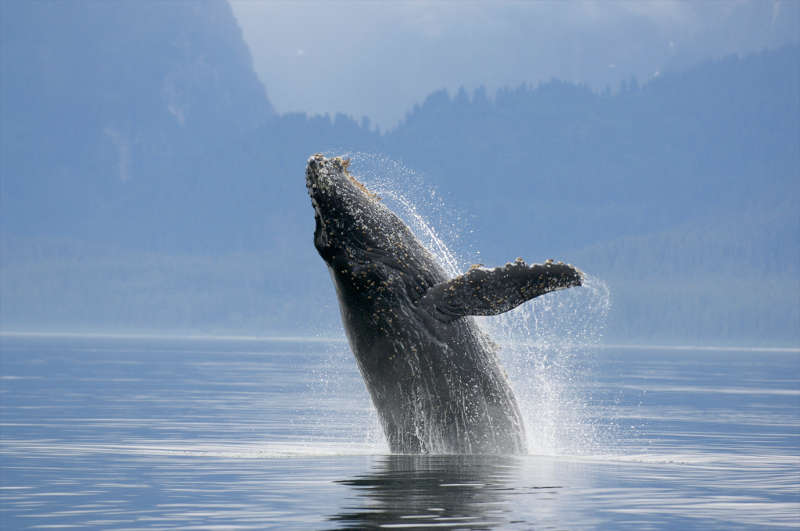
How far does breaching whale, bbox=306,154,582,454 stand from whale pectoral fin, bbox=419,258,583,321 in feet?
0.06

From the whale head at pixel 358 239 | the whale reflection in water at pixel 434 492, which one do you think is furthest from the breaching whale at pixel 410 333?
the whale reflection in water at pixel 434 492

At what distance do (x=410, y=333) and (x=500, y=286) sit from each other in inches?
52.0

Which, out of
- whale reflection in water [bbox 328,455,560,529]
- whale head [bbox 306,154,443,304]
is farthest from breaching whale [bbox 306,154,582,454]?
whale reflection in water [bbox 328,455,560,529]

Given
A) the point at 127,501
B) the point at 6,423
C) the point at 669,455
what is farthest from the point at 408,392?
the point at 6,423

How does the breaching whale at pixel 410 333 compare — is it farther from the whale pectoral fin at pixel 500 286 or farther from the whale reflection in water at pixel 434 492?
the whale reflection in water at pixel 434 492

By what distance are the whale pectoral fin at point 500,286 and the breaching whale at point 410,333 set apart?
2 cm

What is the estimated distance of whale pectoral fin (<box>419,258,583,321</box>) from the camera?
48.6 ft

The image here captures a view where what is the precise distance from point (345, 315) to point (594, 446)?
6.58m

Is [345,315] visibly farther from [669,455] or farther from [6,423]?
[6,423]

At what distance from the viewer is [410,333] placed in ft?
51.5

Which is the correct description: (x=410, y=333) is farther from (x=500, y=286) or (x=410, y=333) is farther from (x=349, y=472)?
(x=349, y=472)

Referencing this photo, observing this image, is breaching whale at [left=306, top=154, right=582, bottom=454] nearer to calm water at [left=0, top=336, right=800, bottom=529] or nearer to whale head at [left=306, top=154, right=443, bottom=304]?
whale head at [left=306, top=154, right=443, bottom=304]

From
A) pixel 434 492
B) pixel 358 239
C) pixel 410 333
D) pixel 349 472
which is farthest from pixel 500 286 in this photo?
pixel 349 472

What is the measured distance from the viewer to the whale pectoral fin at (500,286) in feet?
48.6
